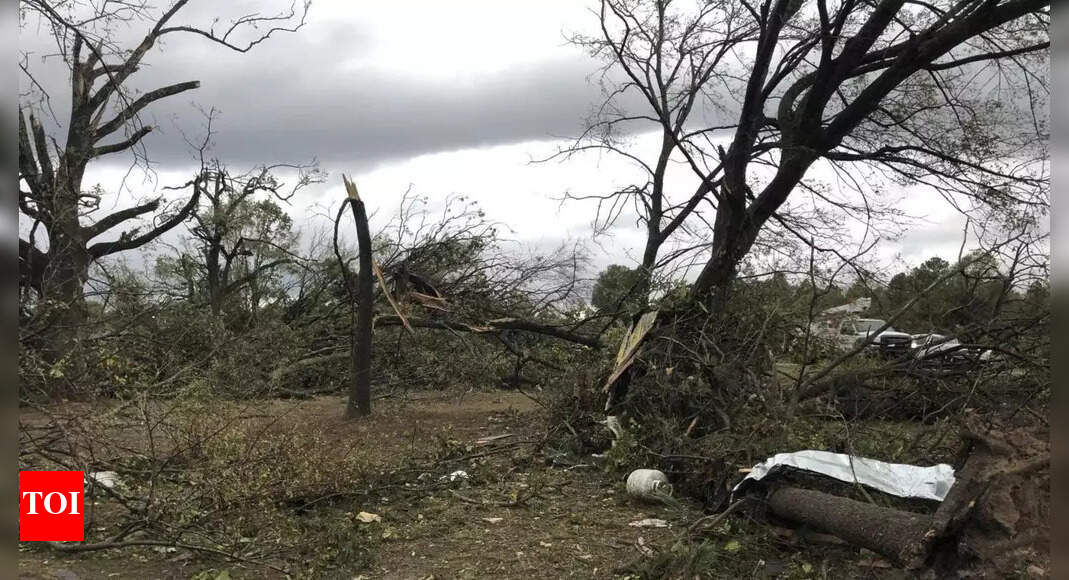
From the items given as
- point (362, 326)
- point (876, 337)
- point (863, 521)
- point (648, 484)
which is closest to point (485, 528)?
point (648, 484)

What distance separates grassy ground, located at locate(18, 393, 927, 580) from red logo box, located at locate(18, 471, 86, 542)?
0.36 ft

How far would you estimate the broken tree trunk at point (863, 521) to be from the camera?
3191 mm

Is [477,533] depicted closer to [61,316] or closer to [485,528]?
[485,528]

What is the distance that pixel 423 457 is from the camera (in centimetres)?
647

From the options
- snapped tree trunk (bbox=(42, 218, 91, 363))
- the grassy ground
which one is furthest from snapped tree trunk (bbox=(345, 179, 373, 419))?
snapped tree trunk (bbox=(42, 218, 91, 363))

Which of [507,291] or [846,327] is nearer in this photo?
[846,327]

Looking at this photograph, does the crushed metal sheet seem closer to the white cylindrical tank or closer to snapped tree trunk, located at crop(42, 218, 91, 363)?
the white cylindrical tank

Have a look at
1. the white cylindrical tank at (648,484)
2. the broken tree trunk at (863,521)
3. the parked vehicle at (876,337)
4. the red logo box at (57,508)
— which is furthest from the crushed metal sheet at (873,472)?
the red logo box at (57,508)

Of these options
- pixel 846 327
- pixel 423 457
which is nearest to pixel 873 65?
pixel 846 327

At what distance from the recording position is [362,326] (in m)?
8.77

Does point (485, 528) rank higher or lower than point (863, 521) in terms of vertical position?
lower

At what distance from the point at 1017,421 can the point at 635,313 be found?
4343 millimetres

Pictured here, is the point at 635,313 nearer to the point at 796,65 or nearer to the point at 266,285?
the point at 796,65

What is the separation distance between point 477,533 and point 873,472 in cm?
247
